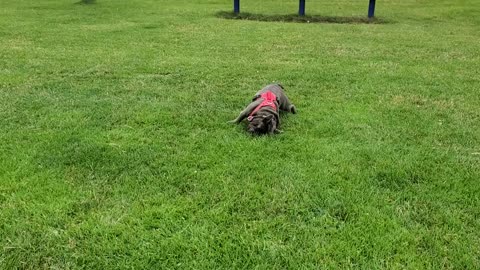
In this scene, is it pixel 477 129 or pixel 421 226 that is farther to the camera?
pixel 477 129

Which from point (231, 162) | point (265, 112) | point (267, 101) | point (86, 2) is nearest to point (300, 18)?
point (86, 2)

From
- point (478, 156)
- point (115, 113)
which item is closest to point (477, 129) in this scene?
point (478, 156)

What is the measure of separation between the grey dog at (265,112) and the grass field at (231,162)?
13 cm

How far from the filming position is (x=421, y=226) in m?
2.98

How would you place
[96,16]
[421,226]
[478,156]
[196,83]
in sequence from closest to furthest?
1. [421,226]
2. [478,156]
3. [196,83]
4. [96,16]

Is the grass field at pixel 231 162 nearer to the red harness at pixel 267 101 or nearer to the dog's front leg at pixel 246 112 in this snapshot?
the dog's front leg at pixel 246 112

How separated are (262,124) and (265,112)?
0.46 ft

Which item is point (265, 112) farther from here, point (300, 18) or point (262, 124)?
point (300, 18)

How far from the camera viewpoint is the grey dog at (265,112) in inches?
168

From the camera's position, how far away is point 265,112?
432 centimetres

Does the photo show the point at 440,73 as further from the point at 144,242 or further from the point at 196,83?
the point at 144,242

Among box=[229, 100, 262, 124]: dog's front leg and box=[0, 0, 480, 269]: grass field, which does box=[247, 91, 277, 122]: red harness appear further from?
box=[0, 0, 480, 269]: grass field

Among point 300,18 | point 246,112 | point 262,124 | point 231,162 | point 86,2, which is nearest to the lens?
point 231,162

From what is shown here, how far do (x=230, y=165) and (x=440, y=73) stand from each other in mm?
4591
